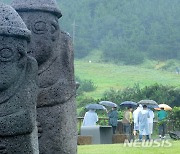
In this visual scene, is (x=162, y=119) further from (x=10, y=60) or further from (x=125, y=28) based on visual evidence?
(x=125, y=28)

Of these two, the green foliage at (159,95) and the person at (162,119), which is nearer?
the person at (162,119)

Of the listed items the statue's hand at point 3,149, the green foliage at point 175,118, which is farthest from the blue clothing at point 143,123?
the statue's hand at point 3,149

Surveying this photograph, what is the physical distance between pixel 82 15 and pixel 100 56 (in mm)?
7510

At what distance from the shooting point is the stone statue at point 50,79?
7.86 m

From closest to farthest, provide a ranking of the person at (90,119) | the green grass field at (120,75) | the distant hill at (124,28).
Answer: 1. the person at (90,119)
2. the green grass field at (120,75)
3. the distant hill at (124,28)

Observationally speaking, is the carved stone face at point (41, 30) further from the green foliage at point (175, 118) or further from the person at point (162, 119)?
the green foliage at point (175, 118)

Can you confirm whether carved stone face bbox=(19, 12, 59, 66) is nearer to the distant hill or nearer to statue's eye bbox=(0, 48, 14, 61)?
statue's eye bbox=(0, 48, 14, 61)

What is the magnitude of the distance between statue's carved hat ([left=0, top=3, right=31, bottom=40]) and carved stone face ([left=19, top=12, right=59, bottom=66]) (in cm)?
168

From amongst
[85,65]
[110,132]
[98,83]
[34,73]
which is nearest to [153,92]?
[110,132]

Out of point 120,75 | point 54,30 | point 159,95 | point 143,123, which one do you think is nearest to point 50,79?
point 54,30

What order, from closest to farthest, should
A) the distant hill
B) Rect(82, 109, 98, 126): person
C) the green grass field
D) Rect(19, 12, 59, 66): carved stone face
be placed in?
Rect(19, 12, 59, 66): carved stone face
Rect(82, 109, 98, 126): person
the green grass field
the distant hill

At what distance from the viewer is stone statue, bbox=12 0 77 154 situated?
7863mm

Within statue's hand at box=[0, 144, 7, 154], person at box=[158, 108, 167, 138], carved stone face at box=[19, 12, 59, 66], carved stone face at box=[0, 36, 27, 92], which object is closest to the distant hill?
person at box=[158, 108, 167, 138]

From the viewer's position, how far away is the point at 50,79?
26.2 ft
